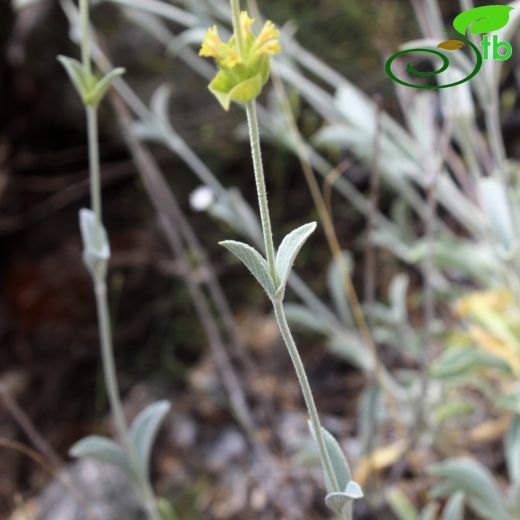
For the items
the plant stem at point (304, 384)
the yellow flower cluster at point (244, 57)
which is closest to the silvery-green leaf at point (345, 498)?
Result: the plant stem at point (304, 384)

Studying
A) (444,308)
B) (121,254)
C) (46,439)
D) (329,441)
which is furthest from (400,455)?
(121,254)

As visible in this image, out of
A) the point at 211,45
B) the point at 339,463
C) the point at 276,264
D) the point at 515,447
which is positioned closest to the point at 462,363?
the point at 515,447

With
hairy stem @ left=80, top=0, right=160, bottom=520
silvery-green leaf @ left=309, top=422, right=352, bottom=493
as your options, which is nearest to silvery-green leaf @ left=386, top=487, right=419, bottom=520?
hairy stem @ left=80, top=0, right=160, bottom=520

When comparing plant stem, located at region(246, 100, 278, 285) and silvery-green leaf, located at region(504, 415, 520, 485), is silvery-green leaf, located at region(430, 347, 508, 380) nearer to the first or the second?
silvery-green leaf, located at region(504, 415, 520, 485)

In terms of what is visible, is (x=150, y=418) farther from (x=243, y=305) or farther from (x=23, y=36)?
(x=23, y=36)

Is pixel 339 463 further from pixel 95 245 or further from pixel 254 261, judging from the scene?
pixel 95 245

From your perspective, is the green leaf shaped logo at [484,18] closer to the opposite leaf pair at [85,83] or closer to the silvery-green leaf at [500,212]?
the silvery-green leaf at [500,212]
